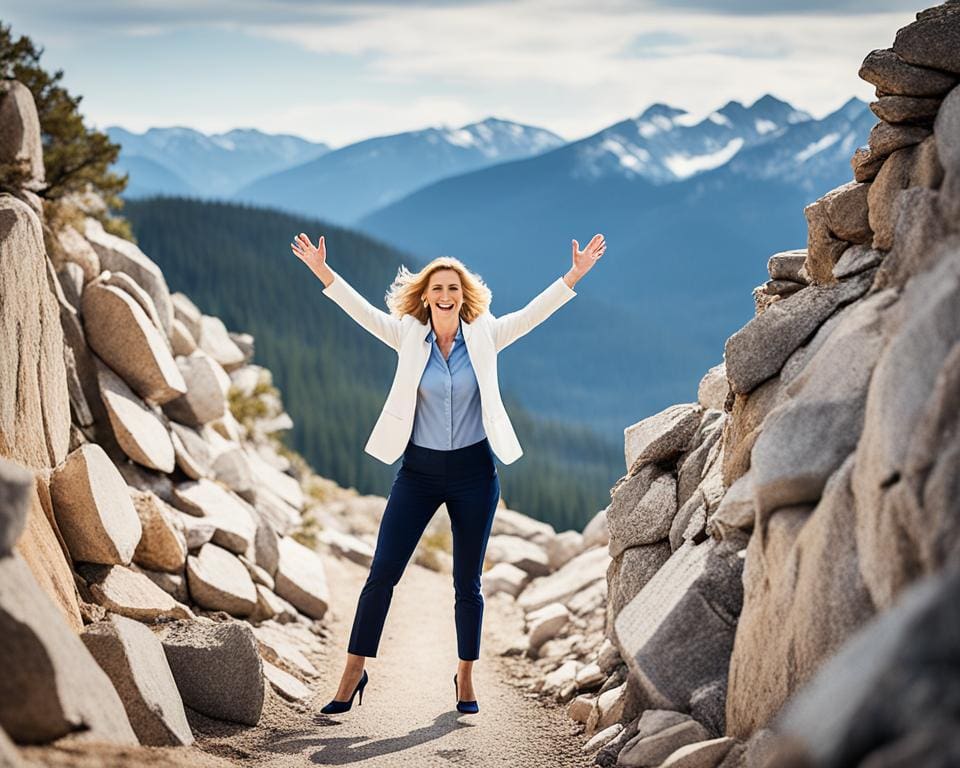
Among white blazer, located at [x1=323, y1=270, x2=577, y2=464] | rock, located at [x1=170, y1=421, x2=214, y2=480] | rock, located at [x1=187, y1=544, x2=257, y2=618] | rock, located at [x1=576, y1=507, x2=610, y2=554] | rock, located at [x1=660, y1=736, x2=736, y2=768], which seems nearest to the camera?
rock, located at [x1=660, y1=736, x2=736, y2=768]

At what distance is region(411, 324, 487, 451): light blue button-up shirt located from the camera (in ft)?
25.7

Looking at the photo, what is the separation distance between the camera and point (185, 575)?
37.9ft

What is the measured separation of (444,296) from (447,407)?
0.84m

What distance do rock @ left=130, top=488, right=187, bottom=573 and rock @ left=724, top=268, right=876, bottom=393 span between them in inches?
246

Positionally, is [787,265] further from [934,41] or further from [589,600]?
[589,600]

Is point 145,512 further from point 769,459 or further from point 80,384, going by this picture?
point 769,459

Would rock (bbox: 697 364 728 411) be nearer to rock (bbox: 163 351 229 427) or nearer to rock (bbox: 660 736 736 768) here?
rock (bbox: 660 736 736 768)

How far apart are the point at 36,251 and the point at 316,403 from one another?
79545 mm

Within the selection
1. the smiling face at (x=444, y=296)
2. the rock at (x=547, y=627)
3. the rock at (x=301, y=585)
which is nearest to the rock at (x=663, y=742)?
the smiling face at (x=444, y=296)

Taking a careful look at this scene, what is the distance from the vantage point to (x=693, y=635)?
713 cm

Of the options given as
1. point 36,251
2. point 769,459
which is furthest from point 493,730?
point 36,251

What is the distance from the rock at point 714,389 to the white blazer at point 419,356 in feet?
6.67

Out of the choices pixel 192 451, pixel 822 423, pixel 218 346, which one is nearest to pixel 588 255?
pixel 822 423

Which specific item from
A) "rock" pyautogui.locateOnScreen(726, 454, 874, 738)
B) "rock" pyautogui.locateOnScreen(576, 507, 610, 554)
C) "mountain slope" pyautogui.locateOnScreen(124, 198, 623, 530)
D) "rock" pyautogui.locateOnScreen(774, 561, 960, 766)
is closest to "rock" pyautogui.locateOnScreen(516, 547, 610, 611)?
"rock" pyautogui.locateOnScreen(576, 507, 610, 554)
